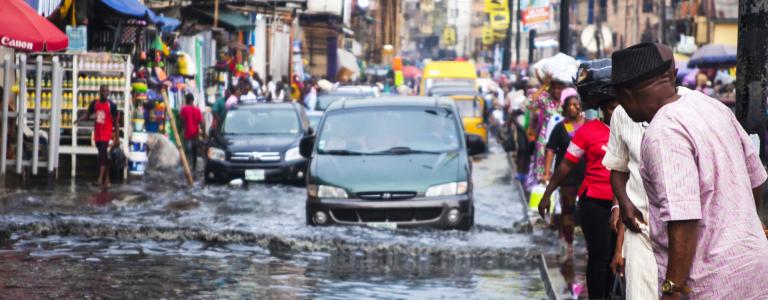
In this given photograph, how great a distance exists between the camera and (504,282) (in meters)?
12.7

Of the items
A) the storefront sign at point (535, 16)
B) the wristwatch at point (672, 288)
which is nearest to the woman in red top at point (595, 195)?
the wristwatch at point (672, 288)

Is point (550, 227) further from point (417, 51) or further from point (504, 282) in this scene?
point (417, 51)

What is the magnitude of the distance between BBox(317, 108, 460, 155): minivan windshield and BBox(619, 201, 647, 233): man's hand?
9.19 m

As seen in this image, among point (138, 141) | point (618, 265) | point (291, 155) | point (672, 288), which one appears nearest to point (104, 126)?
point (138, 141)

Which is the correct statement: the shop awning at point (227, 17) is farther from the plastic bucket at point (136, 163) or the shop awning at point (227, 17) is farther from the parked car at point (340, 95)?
the plastic bucket at point (136, 163)

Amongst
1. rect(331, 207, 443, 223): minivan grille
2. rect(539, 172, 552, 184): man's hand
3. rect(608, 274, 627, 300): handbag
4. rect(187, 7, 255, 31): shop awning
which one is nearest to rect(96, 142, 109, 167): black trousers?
rect(331, 207, 443, 223): minivan grille

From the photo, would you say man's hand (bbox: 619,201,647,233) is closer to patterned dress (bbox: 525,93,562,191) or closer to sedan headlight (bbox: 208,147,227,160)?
patterned dress (bbox: 525,93,562,191)

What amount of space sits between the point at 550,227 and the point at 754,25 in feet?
29.2

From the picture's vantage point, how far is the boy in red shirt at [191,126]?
88.6 ft

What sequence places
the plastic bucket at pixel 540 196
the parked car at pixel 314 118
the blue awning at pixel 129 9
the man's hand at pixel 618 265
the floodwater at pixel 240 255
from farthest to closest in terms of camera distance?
the parked car at pixel 314 118
the blue awning at pixel 129 9
the plastic bucket at pixel 540 196
the floodwater at pixel 240 255
the man's hand at pixel 618 265

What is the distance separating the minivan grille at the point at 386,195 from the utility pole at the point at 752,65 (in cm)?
757

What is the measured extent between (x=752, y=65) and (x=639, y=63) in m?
2.87

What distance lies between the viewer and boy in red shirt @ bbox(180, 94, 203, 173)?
88.6ft

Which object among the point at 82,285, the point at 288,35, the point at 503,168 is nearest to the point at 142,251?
the point at 82,285
